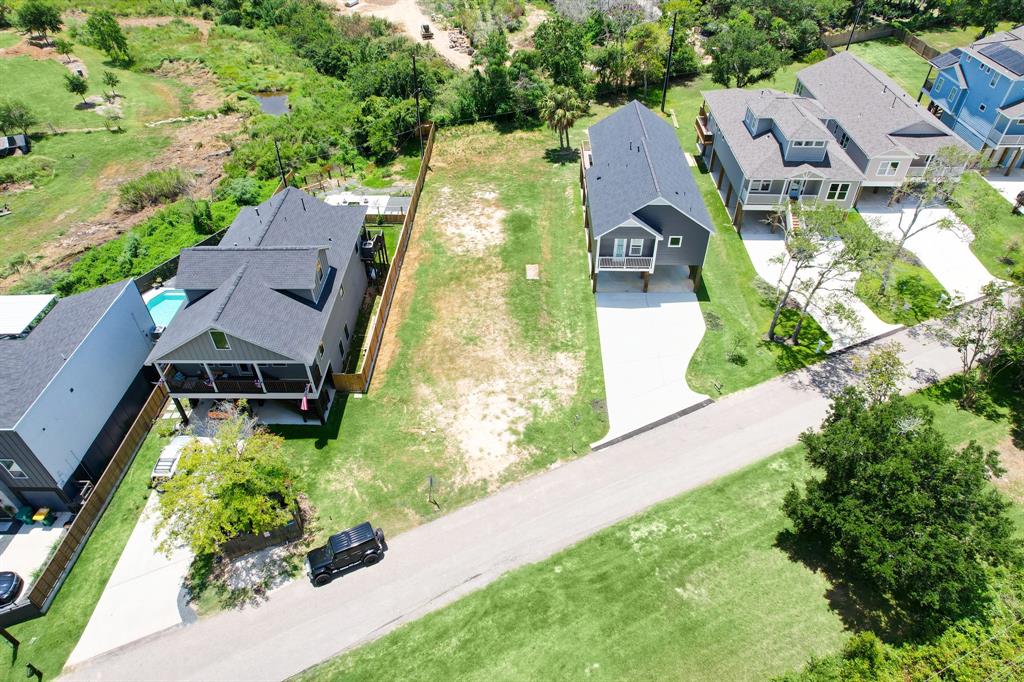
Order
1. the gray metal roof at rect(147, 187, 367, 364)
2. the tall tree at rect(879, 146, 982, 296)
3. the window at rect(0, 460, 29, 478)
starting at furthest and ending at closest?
the tall tree at rect(879, 146, 982, 296) → the gray metal roof at rect(147, 187, 367, 364) → the window at rect(0, 460, 29, 478)

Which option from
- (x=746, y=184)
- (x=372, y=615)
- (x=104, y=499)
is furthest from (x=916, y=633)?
(x=104, y=499)

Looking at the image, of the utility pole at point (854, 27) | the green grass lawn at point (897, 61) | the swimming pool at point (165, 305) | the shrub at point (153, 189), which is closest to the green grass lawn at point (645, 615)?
the swimming pool at point (165, 305)

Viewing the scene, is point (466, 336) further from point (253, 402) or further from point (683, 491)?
point (683, 491)

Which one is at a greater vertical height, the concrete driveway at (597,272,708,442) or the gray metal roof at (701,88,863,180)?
the gray metal roof at (701,88,863,180)

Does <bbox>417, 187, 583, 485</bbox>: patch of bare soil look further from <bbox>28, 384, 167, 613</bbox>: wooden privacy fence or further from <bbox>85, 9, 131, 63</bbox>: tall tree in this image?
<bbox>85, 9, 131, 63</bbox>: tall tree

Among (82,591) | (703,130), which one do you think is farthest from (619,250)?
(82,591)

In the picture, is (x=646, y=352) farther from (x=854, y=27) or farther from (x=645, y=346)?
(x=854, y=27)

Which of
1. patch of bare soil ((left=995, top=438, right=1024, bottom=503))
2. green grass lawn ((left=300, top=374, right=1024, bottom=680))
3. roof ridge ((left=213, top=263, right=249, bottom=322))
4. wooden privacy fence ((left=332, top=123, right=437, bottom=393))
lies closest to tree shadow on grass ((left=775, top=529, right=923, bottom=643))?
green grass lawn ((left=300, top=374, right=1024, bottom=680))

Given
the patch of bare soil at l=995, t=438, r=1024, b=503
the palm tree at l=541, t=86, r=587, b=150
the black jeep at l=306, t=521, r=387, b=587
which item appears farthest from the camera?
the palm tree at l=541, t=86, r=587, b=150

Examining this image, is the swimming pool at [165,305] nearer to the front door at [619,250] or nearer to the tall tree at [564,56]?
the front door at [619,250]
